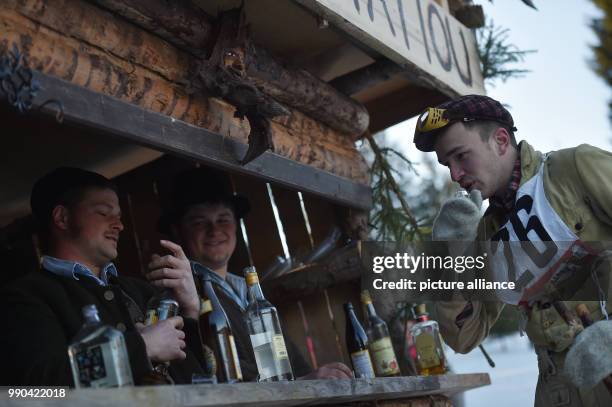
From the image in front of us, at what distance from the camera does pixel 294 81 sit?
382 centimetres

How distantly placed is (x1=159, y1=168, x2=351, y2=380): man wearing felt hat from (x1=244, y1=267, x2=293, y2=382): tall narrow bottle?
77 cm

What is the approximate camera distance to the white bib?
2916 mm

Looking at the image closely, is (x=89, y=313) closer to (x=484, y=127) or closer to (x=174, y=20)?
(x=174, y=20)

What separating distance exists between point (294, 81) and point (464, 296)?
4.30 feet

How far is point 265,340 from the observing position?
2910 millimetres

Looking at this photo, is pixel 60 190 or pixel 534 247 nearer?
pixel 534 247

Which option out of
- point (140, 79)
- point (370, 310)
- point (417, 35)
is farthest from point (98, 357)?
point (417, 35)

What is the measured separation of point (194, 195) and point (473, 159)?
1.69m

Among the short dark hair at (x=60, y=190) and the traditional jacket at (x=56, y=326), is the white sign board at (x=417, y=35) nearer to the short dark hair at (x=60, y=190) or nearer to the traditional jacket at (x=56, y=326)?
the short dark hair at (x=60, y=190)

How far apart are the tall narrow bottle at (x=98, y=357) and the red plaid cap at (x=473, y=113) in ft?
5.45

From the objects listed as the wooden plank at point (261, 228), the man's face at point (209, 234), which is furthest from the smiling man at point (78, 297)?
the wooden plank at point (261, 228)

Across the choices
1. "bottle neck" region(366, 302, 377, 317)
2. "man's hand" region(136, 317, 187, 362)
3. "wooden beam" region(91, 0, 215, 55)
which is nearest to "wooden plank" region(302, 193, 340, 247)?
"bottle neck" region(366, 302, 377, 317)

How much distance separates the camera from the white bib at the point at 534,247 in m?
2.92

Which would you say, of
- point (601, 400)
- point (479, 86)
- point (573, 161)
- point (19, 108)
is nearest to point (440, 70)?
point (479, 86)
